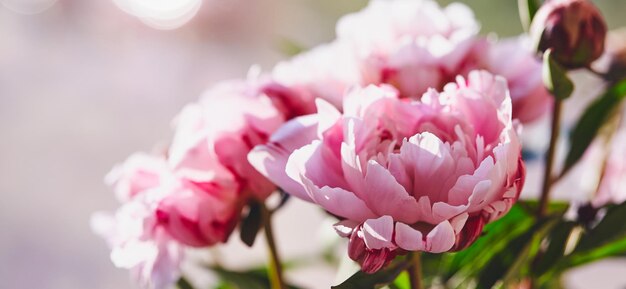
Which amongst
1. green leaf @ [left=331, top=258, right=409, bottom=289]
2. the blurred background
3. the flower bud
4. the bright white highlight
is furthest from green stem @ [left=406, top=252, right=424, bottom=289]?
the bright white highlight

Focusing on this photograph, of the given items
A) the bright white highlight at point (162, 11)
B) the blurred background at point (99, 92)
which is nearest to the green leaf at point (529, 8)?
the blurred background at point (99, 92)

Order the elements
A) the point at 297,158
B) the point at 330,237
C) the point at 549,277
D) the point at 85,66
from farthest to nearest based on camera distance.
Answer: the point at 85,66
the point at 330,237
the point at 549,277
the point at 297,158

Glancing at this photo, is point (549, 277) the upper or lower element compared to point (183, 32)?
lower

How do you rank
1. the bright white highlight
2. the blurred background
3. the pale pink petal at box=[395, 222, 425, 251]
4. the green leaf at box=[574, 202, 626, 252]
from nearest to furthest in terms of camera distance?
the pale pink petal at box=[395, 222, 425, 251], the green leaf at box=[574, 202, 626, 252], the blurred background, the bright white highlight

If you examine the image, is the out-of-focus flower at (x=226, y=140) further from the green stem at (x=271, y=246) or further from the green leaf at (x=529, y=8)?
the green leaf at (x=529, y=8)

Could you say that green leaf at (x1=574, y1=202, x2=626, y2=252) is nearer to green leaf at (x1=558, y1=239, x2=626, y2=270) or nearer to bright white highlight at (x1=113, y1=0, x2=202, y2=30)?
green leaf at (x1=558, y1=239, x2=626, y2=270)

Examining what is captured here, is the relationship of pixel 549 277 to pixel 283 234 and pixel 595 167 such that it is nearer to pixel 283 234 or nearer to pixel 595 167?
pixel 595 167

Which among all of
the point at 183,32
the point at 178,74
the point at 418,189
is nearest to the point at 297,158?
the point at 418,189
